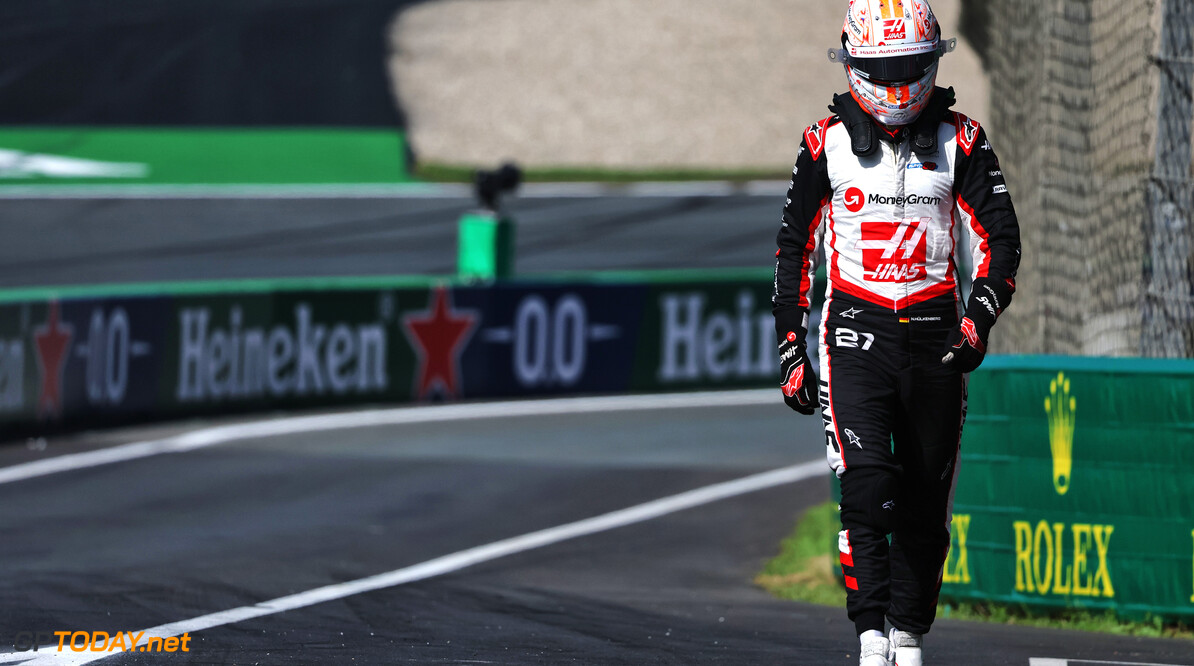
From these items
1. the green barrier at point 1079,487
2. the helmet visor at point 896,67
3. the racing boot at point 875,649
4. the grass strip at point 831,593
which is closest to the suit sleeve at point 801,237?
the helmet visor at point 896,67

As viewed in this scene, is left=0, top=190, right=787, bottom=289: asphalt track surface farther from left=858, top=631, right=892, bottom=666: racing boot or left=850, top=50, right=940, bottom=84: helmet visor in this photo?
left=858, top=631, right=892, bottom=666: racing boot

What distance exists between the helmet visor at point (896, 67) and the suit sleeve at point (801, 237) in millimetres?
321

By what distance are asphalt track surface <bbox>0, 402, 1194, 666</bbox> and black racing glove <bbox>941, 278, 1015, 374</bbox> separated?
4.60ft

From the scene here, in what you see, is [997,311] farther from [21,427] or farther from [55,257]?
[55,257]

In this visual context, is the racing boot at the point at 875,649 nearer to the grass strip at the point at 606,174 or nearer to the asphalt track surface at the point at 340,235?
the asphalt track surface at the point at 340,235

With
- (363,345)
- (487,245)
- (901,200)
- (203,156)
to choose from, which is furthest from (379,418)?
(203,156)

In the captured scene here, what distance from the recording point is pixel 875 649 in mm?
5484

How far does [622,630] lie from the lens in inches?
276

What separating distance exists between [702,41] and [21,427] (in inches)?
1347

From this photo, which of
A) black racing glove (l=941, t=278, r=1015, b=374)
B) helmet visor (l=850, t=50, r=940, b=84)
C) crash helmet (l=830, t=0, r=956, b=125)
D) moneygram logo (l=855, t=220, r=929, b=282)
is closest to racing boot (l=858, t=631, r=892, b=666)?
black racing glove (l=941, t=278, r=1015, b=374)

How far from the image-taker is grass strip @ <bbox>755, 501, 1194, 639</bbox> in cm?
729

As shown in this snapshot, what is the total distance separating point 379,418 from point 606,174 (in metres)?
21.2

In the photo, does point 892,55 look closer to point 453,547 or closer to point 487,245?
point 453,547

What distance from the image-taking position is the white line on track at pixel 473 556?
21.7 feet
